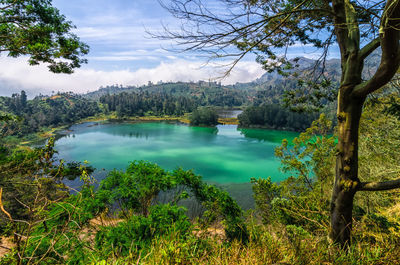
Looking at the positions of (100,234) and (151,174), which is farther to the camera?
(151,174)

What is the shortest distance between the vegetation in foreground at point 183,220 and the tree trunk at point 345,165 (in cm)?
17

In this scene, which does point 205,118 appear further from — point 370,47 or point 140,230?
point 370,47

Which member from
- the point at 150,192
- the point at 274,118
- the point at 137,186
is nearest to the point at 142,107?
the point at 274,118

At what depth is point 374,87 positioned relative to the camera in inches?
79.4

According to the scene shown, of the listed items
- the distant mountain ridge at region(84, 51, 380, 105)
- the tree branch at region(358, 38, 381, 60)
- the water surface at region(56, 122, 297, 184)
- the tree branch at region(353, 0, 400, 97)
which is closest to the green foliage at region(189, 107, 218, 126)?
the distant mountain ridge at region(84, 51, 380, 105)

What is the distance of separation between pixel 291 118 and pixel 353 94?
55563 millimetres

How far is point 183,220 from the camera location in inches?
199

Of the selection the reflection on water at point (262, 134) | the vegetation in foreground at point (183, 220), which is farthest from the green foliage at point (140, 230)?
the reflection on water at point (262, 134)

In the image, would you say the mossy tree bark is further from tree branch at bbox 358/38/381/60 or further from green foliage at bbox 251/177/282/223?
green foliage at bbox 251/177/282/223

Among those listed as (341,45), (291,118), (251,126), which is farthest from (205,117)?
(341,45)

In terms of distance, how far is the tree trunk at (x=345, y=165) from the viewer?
2.32m

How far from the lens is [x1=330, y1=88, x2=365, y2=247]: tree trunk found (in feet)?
7.61

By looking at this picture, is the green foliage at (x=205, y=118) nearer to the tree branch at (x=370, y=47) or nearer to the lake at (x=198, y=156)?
the lake at (x=198, y=156)

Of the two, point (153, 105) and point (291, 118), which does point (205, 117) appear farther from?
point (153, 105)
